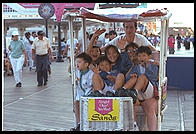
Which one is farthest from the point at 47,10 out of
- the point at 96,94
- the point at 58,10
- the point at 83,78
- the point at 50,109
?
the point at 96,94

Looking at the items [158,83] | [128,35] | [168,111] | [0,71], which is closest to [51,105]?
[0,71]

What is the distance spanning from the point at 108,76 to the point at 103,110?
0.66 meters

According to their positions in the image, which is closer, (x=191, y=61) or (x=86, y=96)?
(x=86, y=96)

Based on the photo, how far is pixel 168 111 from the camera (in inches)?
316

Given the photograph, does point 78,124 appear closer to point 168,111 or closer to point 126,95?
point 126,95

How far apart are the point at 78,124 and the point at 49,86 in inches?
230

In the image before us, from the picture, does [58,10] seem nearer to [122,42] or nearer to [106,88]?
[122,42]

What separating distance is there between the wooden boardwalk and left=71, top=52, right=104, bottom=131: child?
705 mm

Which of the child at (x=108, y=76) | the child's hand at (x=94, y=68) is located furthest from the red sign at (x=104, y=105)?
the child's hand at (x=94, y=68)

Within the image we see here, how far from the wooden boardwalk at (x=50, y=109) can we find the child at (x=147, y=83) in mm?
996

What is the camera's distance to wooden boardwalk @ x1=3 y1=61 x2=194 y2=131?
22.2ft

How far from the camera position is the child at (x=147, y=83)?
5.62 meters

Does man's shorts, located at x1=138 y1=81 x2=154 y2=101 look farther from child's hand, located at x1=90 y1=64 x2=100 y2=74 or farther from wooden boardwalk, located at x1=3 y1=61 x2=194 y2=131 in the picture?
wooden boardwalk, located at x1=3 y1=61 x2=194 y2=131

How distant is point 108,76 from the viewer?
19.4ft
